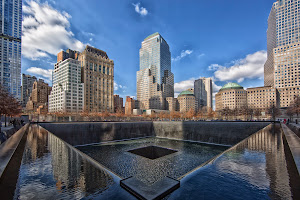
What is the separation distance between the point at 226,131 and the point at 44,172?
29734 millimetres

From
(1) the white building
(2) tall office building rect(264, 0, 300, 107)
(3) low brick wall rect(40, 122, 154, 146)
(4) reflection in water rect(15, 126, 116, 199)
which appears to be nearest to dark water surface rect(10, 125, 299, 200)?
(4) reflection in water rect(15, 126, 116, 199)

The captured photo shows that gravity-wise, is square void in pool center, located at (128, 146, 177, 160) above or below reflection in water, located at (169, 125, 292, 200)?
below

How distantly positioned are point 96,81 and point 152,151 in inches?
4175

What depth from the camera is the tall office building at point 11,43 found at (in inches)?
4552

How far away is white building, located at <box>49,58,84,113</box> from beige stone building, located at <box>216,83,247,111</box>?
121711mm

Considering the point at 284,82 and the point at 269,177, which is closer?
the point at 269,177

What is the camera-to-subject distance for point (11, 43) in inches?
4751

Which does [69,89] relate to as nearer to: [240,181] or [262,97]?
[240,181]

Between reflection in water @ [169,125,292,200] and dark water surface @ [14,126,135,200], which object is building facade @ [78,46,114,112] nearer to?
dark water surface @ [14,126,135,200]

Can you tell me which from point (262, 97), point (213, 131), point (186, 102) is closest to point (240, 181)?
point (213, 131)

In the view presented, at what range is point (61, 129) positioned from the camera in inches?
1067

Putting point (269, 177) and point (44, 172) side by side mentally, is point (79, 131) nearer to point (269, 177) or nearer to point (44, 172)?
point (44, 172)

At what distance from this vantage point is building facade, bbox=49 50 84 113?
104312 mm

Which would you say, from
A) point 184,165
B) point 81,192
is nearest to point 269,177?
point 81,192
